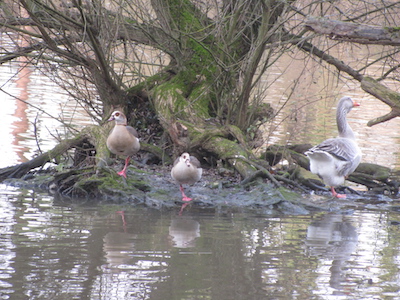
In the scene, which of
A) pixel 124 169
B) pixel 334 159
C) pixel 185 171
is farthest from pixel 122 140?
pixel 334 159

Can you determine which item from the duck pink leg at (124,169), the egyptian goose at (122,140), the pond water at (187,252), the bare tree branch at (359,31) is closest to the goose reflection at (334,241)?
the pond water at (187,252)

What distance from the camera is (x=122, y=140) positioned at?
952cm

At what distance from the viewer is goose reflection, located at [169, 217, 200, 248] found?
680 centimetres

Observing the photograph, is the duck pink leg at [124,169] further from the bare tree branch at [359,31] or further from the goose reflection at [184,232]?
the bare tree branch at [359,31]

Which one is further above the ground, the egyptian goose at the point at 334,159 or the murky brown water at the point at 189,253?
the egyptian goose at the point at 334,159

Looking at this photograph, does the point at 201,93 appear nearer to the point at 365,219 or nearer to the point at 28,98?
the point at 365,219

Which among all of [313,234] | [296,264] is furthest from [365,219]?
[296,264]

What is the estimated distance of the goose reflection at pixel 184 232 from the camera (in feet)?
22.3

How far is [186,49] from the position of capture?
10.9 meters

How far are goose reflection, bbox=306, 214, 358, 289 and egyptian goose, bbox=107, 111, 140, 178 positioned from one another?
129 inches

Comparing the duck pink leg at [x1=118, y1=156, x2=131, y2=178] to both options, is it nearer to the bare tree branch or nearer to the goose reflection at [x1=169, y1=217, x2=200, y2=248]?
the goose reflection at [x1=169, y1=217, x2=200, y2=248]

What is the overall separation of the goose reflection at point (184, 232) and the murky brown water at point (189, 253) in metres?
0.01

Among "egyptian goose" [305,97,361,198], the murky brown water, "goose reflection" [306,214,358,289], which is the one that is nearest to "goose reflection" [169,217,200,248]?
the murky brown water

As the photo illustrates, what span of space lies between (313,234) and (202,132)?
344 centimetres
